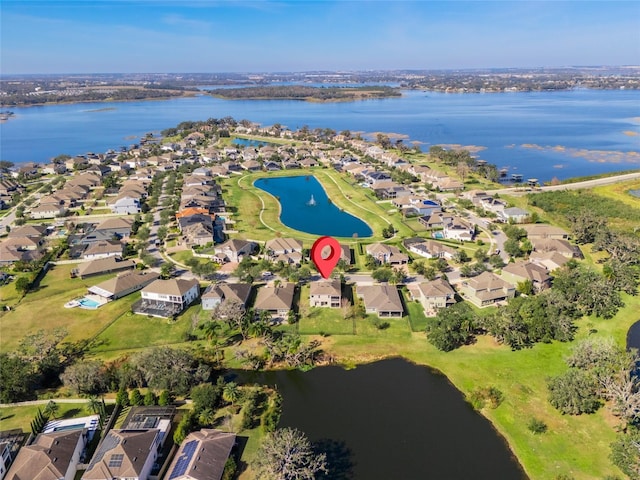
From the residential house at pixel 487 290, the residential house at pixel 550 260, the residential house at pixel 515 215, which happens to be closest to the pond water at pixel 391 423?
the residential house at pixel 487 290

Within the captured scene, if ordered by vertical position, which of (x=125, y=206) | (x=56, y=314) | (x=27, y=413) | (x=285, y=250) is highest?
(x=125, y=206)

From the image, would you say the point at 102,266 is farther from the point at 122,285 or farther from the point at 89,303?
the point at 89,303

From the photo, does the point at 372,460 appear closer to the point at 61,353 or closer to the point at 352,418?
the point at 352,418

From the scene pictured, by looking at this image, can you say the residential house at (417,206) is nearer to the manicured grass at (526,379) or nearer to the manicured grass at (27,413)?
the manicured grass at (526,379)

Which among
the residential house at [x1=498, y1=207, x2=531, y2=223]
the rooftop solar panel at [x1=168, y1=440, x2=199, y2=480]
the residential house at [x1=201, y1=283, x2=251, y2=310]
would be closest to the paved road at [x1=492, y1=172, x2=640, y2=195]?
the residential house at [x1=498, y1=207, x2=531, y2=223]

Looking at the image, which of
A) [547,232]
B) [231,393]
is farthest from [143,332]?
[547,232]

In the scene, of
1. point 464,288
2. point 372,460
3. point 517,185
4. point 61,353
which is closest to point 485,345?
point 464,288
